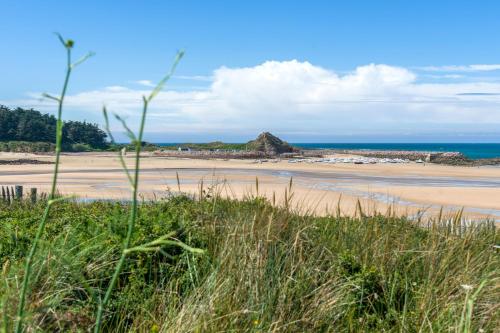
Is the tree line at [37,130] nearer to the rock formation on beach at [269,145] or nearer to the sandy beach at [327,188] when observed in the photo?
the rock formation on beach at [269,145]

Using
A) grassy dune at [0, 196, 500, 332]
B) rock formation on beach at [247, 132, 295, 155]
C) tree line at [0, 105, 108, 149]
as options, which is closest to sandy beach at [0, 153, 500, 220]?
grassy dune at [0, 196, 500, 332]

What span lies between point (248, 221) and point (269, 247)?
0.55 meters

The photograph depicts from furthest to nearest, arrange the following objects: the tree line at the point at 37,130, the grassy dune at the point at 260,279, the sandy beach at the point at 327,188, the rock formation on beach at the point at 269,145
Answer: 1. the tree line at the point at 37,130
2. the rock formation on beach at the point at 269,145
3. the sandy beach at the point at 327,188
4. the grassy dune at the point at 260,279

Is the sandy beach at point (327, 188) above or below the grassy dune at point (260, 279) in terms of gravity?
below

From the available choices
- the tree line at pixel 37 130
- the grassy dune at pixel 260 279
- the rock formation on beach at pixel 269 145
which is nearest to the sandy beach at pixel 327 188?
the grassy dune at pixel 260 279

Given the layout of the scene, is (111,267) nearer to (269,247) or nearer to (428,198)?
(269,247)

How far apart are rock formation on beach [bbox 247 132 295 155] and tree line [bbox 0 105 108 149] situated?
1929cm

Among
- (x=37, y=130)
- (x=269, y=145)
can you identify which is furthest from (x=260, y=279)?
(x=37, y=130)

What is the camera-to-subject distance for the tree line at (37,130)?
69188mm

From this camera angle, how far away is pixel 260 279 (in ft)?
17.4

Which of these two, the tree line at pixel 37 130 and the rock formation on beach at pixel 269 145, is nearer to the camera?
the rock formation on beach at pixel 269 145

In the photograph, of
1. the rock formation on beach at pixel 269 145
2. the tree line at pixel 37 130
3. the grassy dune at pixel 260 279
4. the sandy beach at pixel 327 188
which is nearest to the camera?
the grassy dune at pixel 260 279

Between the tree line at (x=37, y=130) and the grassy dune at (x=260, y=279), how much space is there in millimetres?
62288

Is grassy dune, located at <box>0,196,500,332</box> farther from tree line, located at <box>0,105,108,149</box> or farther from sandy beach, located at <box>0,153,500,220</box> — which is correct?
tree line, located at <box>0,105,108,149</box>
